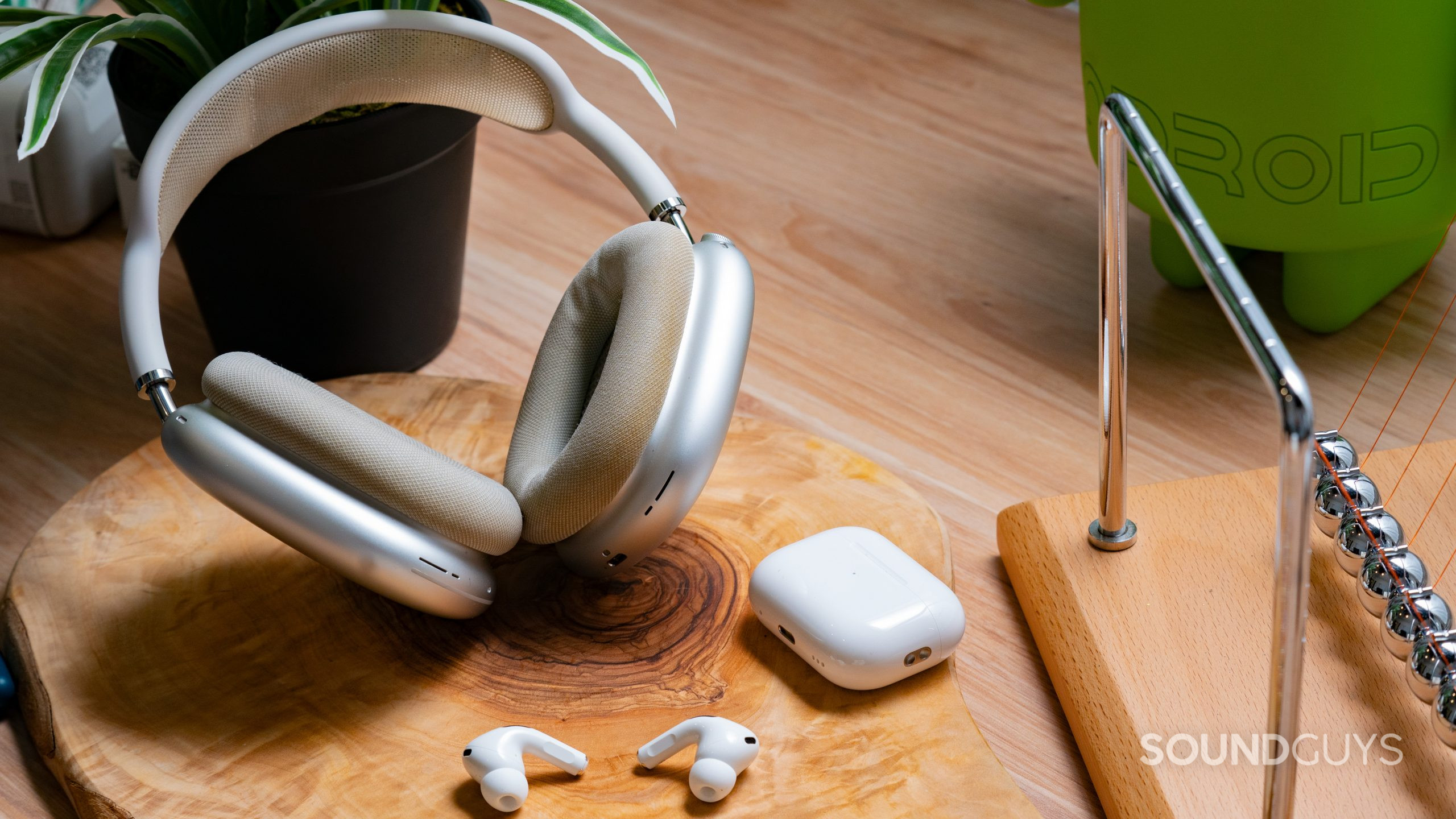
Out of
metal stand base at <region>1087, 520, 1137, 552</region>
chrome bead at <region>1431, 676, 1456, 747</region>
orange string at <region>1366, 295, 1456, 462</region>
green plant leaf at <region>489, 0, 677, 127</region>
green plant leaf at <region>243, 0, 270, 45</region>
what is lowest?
orange string at <region>1366, 295, 1456, 462</region>

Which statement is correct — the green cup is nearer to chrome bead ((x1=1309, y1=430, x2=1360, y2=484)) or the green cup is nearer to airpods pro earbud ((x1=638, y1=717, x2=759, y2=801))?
chrome bead ((x1=1309, y1=430, x2=1360, y2=484))

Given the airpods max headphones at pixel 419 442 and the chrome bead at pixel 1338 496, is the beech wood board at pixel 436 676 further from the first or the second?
the chrome bead at pixel 1338 496

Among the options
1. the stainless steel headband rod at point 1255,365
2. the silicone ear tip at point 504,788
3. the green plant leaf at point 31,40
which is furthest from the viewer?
the green plant leaf at point 31,40

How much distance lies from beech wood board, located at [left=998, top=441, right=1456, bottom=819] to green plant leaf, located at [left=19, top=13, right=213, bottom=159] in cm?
46

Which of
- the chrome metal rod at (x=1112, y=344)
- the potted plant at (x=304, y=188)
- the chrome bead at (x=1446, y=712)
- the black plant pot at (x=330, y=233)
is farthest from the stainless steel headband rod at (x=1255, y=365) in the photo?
the black plant pot at (x=330, y=233)

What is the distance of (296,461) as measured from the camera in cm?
51

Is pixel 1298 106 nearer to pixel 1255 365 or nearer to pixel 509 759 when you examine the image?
pixel 1255 365

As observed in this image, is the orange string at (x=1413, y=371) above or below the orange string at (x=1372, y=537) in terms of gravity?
below

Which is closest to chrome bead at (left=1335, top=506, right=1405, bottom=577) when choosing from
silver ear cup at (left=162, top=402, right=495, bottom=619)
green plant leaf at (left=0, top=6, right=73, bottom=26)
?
Result: silver ear cup at (left=162, top=402, right=495, bottom=619)

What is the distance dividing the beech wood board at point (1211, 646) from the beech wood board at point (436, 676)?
0.19ft

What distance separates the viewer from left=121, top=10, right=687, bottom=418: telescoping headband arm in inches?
22.2

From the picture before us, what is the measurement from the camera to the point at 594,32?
2.20 feet

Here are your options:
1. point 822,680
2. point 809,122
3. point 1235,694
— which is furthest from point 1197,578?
point 809,122

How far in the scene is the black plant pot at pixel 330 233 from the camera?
665 millimetres
